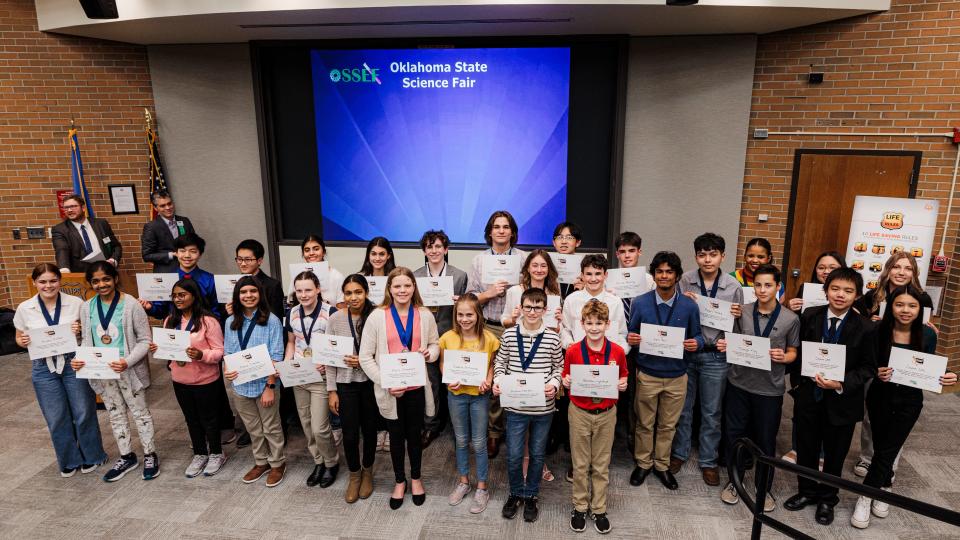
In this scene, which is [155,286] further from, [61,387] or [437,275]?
[437,275]

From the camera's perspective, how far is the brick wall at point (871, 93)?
5.10 meters

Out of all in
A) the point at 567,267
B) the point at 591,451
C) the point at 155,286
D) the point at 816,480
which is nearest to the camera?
the point at 816,480

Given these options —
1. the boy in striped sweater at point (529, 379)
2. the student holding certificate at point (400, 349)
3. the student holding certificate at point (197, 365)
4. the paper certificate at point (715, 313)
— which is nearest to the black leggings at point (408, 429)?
the student holding certificate at point (400, 349)

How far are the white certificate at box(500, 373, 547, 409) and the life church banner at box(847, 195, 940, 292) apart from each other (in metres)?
3.64

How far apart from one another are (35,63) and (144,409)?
15.0 ft

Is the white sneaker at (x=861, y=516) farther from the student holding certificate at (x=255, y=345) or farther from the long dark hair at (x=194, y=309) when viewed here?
the long dark hair at (x=194, y=309)

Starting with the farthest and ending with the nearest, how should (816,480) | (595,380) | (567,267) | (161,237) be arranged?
(161,237) < (567,267) < (595,380) < (816,480)

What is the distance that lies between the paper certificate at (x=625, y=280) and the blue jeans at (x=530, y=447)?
1.16m

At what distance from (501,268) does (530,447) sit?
1.37 m

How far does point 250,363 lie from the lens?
3703mm

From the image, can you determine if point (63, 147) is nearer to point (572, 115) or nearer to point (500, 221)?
point (500, 221)

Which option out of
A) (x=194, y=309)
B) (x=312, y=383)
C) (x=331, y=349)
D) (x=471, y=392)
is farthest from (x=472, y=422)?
(x=194, y=309)

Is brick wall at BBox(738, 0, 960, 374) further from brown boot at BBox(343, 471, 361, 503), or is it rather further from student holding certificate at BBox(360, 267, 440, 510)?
brown boot at BBox(343, 471, 361, 503)

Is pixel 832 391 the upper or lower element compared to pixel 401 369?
lower
